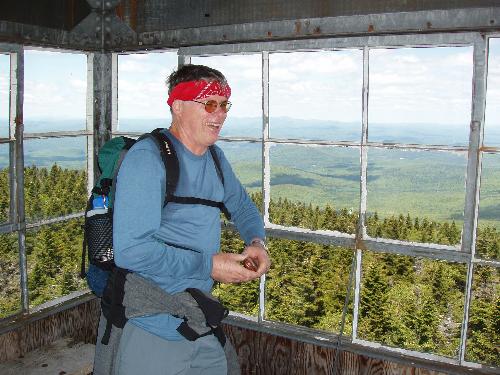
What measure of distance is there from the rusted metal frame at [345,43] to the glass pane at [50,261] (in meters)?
50.0

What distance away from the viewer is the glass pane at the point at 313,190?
63.6 meters

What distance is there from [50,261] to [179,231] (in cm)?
5524

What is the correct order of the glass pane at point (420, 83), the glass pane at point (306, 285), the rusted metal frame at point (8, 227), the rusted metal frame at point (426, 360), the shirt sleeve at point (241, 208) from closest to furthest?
1. the shirt sleeve at point (241, 208)
2. the rusted metal frame at point (426, 360)
3. the rusted metal frame at point (8, 227)
4. the glass pane at point (306, 285)
5. the glass pane at point (420, 83)

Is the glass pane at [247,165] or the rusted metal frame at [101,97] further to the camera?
the glass pane at [247,165]

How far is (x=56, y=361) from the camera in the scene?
10.7ft

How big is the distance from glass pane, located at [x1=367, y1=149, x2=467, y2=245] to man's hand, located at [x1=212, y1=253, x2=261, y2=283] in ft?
180

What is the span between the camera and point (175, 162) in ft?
5.67

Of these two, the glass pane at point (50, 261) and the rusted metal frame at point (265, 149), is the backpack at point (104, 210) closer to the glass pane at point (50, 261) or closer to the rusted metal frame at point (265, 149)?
the rusted metal frame at point (265, 149)

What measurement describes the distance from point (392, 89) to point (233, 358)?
72525 mm

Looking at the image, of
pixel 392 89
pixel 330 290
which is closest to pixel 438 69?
pixel 392 89

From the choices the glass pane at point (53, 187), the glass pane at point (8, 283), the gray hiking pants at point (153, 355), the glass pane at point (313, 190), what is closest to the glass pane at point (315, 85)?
the glass pane at point (313, 190)

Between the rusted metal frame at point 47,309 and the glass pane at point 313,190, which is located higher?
the rusted metal frame at point 47,309

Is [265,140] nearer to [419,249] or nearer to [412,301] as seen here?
[419,249]

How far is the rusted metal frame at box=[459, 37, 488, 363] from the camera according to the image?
96.9 inches
